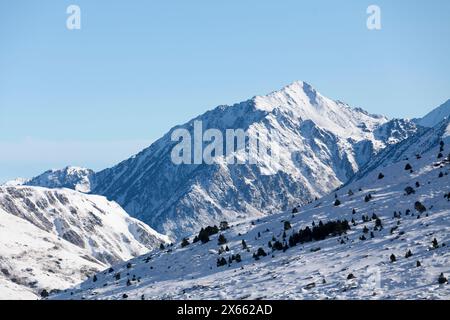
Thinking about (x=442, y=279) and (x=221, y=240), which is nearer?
(x=442, y=279)

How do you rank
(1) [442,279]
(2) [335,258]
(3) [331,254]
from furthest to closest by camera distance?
1. (3) [331,254]
2. (2) [335,258]
3. (1) [442,279]

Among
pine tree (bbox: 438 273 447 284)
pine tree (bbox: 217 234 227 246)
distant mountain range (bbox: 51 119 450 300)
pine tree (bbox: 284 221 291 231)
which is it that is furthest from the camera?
pine tree (bbox: 217 234 227 246)

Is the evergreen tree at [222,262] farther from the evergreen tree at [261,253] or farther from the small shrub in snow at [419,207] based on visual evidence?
the small shrub in snow at [419,207]

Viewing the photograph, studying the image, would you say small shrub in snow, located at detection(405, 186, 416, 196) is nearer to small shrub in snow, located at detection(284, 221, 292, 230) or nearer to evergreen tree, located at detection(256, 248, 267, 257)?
small shrub in snow, located at detection(284, 221, 292, 230)

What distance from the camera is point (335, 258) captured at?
165ft

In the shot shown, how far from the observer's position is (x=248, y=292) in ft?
151

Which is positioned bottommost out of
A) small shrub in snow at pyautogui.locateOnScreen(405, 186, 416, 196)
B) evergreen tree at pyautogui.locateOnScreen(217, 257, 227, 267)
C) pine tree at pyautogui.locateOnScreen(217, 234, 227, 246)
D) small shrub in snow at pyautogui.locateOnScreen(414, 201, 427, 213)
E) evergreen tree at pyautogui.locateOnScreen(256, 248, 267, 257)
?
evergreen tree at pyautogui.locateOnScreen(217, 257, 227, 267)

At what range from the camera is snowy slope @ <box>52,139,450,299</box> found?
41.6 meters

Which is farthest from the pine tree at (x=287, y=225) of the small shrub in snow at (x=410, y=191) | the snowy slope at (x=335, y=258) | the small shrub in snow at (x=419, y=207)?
the small shrub in snow at (x=419, y=207)

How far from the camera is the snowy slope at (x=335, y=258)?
41.6m

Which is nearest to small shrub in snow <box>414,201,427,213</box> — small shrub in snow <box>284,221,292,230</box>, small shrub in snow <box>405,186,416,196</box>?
small shrub in snow <box>405,186,416,196</box>

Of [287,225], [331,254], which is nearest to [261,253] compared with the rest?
[287,225]

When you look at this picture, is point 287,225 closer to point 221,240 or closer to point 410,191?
point 221,240
